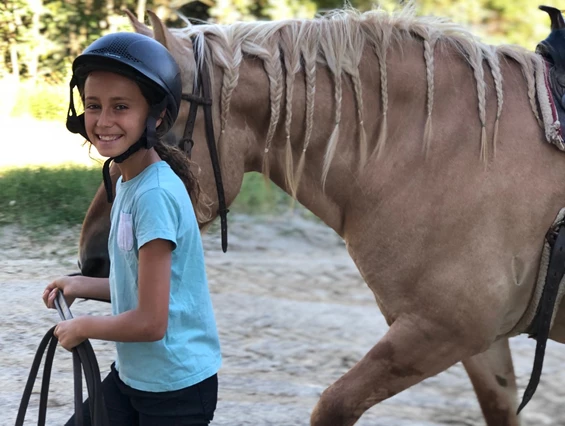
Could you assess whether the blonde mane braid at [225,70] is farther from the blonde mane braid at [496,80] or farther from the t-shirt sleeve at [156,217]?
the blonde mane braid at [496,80]

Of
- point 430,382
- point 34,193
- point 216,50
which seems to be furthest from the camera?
point 34,193

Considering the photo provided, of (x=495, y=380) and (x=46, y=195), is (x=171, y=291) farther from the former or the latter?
(x=46, y=195)

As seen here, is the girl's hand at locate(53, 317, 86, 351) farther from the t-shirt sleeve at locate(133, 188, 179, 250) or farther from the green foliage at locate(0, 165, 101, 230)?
the green foliage at locate(0, 165, 101, 230)

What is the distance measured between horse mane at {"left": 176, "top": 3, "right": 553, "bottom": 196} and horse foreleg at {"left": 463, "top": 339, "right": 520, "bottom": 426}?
2.82 ft

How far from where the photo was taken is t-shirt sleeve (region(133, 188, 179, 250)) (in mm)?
1660

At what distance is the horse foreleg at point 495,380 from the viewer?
2.89 meters

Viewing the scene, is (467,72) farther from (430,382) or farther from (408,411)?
(430,382)

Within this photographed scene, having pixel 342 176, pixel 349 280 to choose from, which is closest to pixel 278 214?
pixel 349 280

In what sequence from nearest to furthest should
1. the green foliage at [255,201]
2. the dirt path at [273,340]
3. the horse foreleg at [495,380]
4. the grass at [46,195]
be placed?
the horse foreleg at [495,380], the dirt path at [273,340], the grass at [46,195], the green foliage at [255,201]

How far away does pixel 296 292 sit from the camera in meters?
5.34

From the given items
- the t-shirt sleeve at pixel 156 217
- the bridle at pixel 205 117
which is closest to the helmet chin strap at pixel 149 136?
the t-shirt sleeve at pixel 156 217

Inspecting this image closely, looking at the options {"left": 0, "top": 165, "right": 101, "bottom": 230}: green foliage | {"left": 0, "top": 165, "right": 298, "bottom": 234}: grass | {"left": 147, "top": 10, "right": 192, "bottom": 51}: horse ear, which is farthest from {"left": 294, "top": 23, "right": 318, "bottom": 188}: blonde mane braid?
{"left": 0, "top": 165, "right": 101, "bottom": 230}: green foliage

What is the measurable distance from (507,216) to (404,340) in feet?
1.52

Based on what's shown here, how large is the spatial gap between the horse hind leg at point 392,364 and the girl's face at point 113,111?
1002 millimetres
